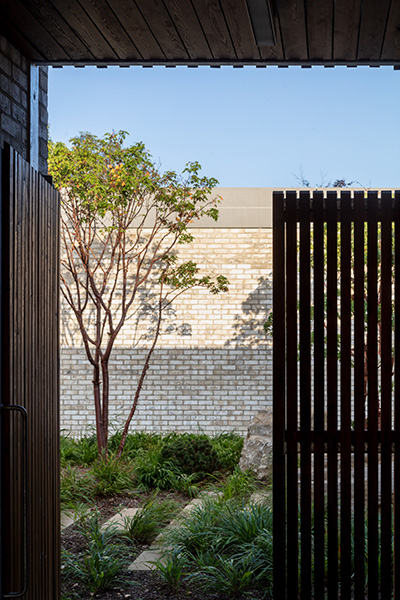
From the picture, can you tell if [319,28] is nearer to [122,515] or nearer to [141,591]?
[141,591]

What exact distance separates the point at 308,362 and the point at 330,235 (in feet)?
2.34

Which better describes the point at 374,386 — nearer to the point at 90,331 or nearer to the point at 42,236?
the point at 42,236

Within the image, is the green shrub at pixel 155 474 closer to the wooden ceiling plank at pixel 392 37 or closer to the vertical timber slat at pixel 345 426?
the vertical timber slat at pixel 345 426

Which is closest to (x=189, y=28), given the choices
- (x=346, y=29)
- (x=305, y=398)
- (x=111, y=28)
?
(x=111, y=28)

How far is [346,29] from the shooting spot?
2.85m

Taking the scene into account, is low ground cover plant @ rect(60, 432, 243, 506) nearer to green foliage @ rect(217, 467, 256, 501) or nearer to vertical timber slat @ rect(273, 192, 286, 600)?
green foliage @ rect(217, 467, 256, 501)

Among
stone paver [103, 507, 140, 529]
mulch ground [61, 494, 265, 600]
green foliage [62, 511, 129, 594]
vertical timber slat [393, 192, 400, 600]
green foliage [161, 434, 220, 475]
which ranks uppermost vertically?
vertical timber slat [393, 192, 400, 600]

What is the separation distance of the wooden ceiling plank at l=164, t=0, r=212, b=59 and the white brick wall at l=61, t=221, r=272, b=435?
5.33 metres

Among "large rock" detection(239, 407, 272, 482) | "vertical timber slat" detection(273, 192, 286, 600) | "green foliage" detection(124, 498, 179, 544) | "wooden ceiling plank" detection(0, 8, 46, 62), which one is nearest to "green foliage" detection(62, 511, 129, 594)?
"green foliage" detection(124, 498, 179, 544)

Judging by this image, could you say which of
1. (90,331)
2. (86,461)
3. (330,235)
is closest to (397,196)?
(330,235)

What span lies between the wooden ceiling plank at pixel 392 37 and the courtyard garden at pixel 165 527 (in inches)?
124

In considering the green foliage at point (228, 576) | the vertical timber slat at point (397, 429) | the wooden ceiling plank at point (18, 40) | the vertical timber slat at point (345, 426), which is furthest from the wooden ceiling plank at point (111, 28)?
the green foliage at point (228, 576)

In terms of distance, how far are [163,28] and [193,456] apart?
16.0ft

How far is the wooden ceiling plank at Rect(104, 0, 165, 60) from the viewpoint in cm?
268
